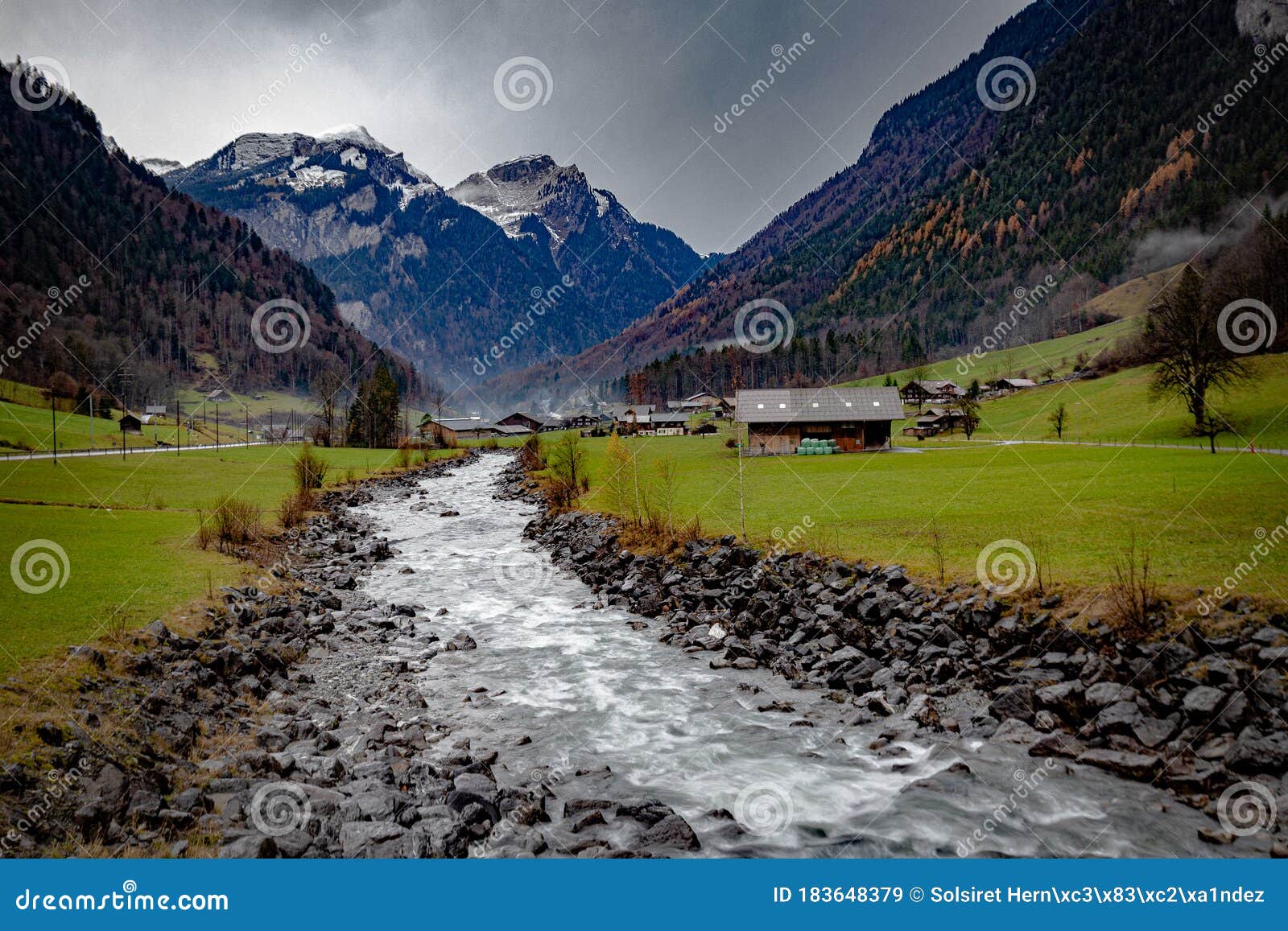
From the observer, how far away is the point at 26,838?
7.84 m

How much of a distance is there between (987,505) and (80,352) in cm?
18937

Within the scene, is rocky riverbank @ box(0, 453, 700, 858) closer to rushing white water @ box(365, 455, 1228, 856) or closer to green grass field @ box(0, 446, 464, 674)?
rushing white water @ box(365, 455, 1228, 856)

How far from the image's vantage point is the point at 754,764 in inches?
472

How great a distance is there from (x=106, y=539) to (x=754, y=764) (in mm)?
25701

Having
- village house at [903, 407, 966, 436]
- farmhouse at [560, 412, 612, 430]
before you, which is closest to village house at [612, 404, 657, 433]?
farmhouse at [560, 412, 612, 430]

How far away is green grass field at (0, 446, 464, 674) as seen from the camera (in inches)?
580

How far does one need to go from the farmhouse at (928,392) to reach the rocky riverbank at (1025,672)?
415ft

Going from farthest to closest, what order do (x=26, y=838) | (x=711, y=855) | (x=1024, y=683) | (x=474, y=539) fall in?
(x=474, y=539) → (x=1024, y=683) → (x=711, y=855) → (x=26, y=838)

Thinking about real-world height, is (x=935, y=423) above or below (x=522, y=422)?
below

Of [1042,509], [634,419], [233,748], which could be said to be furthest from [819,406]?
[233,748]

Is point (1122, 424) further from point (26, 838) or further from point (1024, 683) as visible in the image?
point (26, 838)

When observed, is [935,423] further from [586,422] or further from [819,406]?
[586,422]

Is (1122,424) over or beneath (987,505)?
over

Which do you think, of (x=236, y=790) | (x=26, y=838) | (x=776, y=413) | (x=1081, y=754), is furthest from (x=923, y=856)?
(x=776, y=413)
